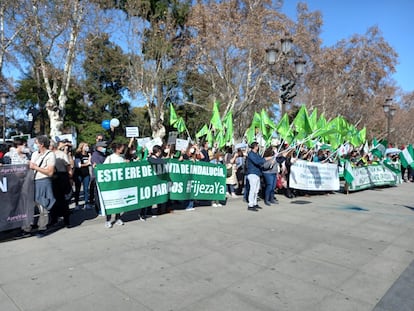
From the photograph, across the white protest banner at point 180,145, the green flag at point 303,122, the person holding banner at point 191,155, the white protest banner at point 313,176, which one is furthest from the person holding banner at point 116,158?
the white protest banner at point 313,176

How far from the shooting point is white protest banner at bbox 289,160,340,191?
1077 centimetres

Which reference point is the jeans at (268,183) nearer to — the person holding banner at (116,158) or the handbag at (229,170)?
the handbag at (229,170)

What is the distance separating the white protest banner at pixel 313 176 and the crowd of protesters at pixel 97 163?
0.24 metres

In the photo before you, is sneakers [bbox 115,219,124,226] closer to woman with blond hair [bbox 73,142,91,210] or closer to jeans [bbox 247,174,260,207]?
woman with blond hair [bbox 73,142,91,210]

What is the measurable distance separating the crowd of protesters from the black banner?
0.12 meters

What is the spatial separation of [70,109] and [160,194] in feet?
98.7

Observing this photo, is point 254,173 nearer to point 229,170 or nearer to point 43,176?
point 229,170

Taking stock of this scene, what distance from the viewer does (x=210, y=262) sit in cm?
470

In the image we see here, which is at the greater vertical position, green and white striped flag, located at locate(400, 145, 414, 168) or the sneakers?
green and white striped flag, located at locate(400, 145, 414, 168)

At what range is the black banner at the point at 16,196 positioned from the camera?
5.38 metres

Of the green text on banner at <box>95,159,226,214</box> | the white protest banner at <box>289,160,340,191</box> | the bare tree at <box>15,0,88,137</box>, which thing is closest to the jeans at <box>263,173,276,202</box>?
the green text on banner at <box>95,159,226,214</box>

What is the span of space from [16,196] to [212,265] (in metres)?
3.46

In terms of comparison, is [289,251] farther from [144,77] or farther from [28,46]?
[144,77]

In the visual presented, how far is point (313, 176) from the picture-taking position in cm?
1118
